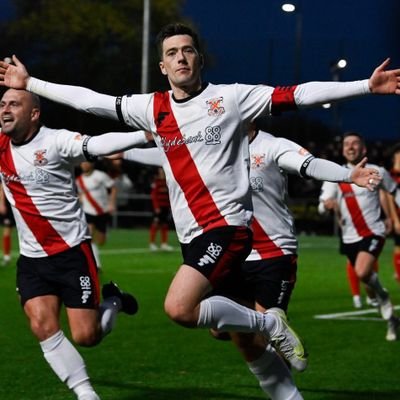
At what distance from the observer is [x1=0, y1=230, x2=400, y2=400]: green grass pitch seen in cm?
980

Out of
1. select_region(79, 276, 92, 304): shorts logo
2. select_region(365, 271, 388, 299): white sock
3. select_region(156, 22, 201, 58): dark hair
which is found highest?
select_region(156, 22, 201, 58): dark hair

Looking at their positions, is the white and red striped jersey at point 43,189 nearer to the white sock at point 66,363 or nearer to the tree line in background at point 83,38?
the white sock at point 66,363

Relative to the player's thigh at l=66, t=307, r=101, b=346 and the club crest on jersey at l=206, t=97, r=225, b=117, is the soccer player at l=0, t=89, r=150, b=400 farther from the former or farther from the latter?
the club crest on jersey at l=206, t=97, r=225, b=117

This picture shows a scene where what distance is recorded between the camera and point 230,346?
12.7 metres

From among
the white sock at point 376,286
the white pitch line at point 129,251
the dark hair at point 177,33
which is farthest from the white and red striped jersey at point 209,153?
the white pitch line at point 129,251

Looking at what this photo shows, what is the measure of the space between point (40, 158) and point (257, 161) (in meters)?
1.74

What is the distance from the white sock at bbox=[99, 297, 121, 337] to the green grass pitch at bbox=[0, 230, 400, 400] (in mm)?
684

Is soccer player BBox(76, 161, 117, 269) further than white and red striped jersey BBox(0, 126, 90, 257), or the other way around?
soccer player BBox(76, 161, 117, 269)

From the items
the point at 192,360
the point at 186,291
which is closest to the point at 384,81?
the point at 186,291

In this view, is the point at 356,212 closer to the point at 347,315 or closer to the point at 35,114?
the point at 347,315

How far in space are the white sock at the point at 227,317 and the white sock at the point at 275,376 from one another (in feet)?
1.72

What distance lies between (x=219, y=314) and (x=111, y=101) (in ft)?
5.25

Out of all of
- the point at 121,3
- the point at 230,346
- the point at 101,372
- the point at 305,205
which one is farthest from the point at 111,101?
the point at 121,3

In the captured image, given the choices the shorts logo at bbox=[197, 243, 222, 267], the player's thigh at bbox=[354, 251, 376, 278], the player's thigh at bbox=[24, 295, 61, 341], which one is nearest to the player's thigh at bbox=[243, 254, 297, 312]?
the player's thigh at bbox=[24, 295, 61, 341]
